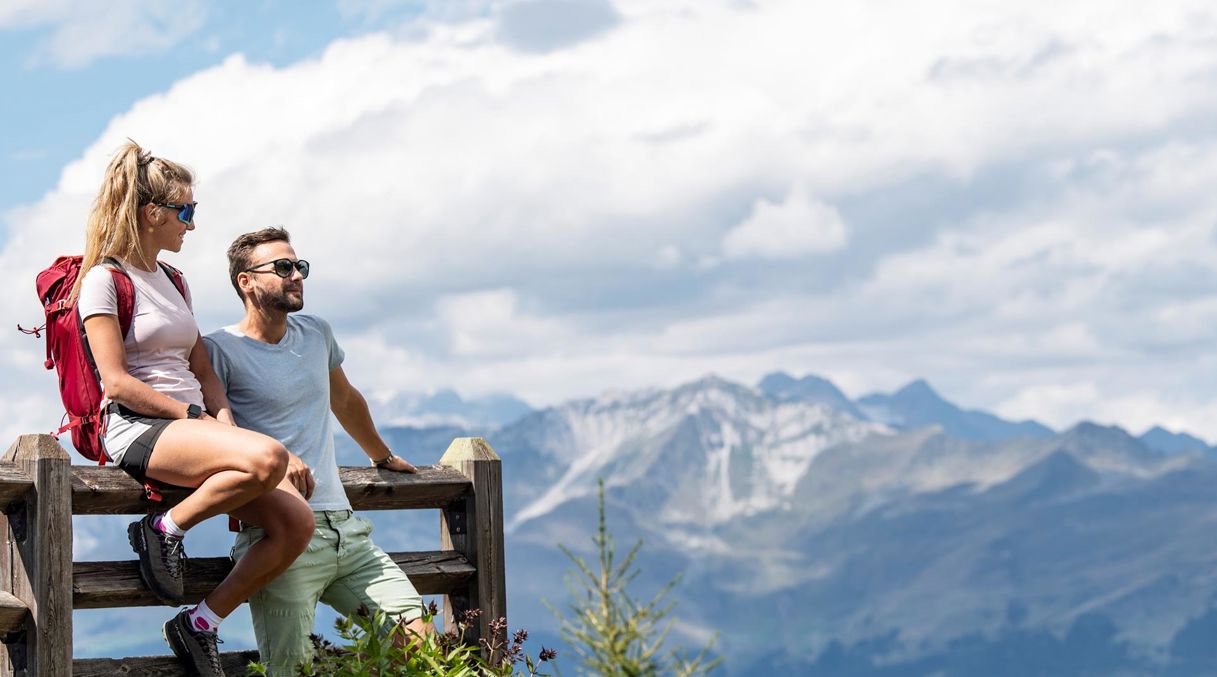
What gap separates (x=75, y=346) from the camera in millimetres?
6949

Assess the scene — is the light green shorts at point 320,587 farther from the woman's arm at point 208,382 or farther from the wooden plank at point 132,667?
the woman's arm at point 208,382

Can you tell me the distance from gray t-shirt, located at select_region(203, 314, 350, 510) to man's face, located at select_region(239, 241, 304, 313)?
249 mm

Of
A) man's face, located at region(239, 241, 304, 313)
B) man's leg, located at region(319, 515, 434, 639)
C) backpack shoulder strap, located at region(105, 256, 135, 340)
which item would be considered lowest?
man's leg, located at region(319, 515, 434, 639)

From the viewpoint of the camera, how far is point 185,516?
6820mm

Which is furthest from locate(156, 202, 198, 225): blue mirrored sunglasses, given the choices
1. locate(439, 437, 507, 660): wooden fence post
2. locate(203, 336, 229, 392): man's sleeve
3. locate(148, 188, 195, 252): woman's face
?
locate(439, 437, 507, 660): wooden fence post

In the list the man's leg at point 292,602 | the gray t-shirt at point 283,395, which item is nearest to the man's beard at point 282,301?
the gray t-shirt at point 283,395

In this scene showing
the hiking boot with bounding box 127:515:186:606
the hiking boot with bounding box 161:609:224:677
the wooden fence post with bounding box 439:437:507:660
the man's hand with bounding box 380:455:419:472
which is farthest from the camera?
the wooden fence post with bounding box 439:437:507:660

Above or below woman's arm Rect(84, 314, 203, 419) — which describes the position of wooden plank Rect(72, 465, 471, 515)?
below

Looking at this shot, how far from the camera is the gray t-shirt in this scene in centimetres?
746

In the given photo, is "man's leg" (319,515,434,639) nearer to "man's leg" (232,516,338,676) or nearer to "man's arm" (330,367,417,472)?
"man's leg" (232,516,338,676)

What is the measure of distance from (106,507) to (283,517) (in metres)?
1.07

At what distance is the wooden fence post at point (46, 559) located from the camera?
280 inches

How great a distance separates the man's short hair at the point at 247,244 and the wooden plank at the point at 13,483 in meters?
1.32

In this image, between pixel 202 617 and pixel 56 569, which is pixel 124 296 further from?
pixel 202 617
